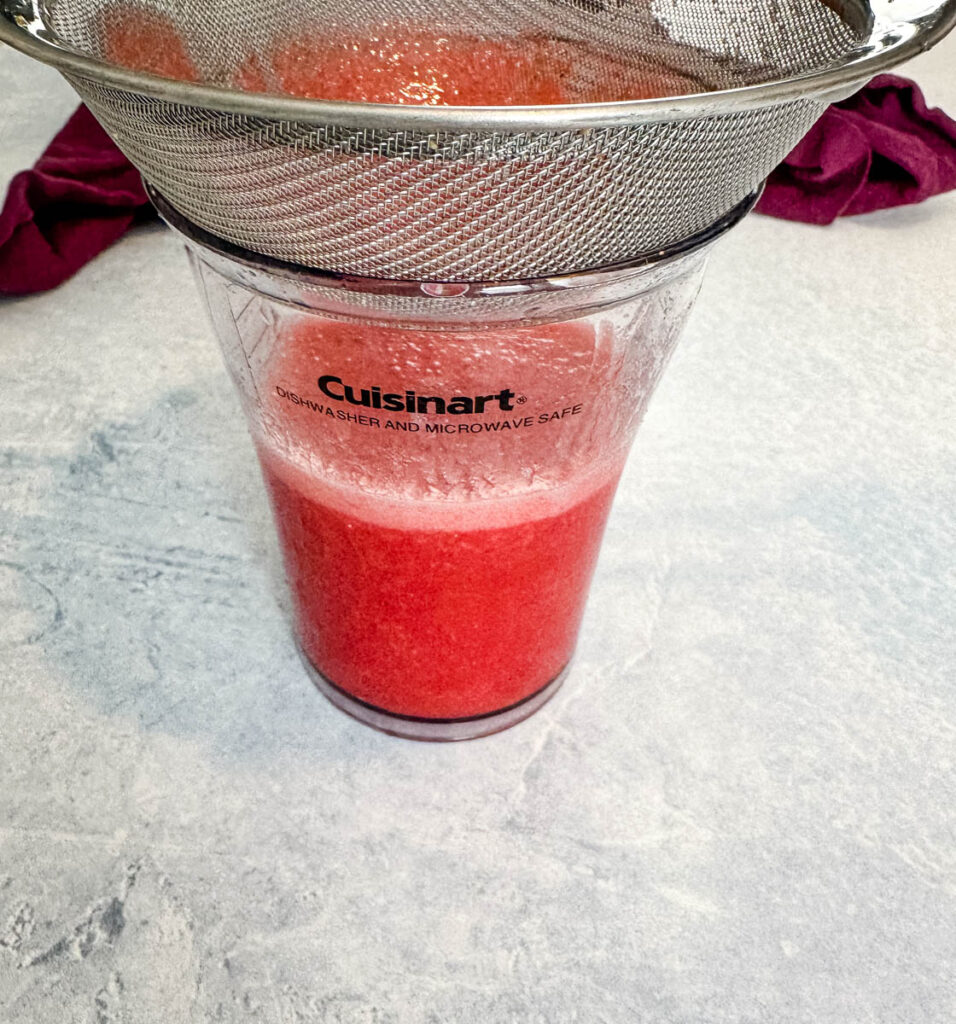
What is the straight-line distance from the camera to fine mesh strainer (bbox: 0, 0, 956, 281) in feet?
1.25

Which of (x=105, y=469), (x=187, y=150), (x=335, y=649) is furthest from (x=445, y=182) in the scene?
(x=105, y=469)

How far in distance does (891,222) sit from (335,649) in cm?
118

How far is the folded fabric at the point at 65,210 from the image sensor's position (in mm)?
1213

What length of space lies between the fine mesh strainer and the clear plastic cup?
0.02 metres

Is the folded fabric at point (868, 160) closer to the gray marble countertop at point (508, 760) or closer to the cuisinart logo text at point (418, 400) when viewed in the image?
the gray marble countertop at point (508, 760)

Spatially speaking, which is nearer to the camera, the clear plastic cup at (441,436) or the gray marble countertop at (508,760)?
the clear plastic cup at (441,436)

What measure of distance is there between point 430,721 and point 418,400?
34cm

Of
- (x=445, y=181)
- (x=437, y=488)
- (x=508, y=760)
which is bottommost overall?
(x=508, y=760)

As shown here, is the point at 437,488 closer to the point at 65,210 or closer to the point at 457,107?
the point at 457,107

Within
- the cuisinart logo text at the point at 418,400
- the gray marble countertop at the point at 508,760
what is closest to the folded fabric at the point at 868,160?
the gray marble countertop at the point at 508,760

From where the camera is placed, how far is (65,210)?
130 cm

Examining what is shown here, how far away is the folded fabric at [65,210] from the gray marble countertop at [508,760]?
0.13 m

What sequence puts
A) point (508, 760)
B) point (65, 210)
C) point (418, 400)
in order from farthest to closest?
point (65, 210)
point (508, 760)
point (418, 400)

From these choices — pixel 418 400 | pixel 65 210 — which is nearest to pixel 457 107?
pixel 418 400
